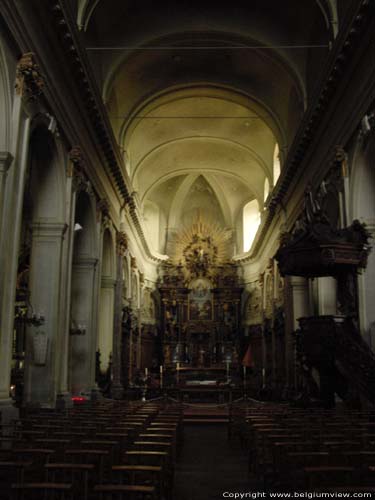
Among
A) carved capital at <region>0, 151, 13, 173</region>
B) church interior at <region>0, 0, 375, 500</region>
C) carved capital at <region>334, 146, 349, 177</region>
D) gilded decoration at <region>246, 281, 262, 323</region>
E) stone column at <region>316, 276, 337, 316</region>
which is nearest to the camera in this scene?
church interior at <region>0, 0, 375, 500</region>

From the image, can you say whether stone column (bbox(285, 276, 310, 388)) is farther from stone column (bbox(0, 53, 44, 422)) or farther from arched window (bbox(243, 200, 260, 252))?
arched window (bbox(243, 200, 260, 252))

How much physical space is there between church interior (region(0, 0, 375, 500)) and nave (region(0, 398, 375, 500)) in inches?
1.2

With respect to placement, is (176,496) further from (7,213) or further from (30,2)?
(30,2)

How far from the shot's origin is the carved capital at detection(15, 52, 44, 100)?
9562 mm

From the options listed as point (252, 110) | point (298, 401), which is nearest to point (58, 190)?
point (298, 401)

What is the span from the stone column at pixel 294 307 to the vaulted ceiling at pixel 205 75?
5.26 m

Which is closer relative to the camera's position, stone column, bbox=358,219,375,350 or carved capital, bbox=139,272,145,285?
stone column, bbox=358,219,375,350

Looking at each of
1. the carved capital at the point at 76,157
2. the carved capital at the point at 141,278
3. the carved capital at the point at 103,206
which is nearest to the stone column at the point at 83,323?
the carved capital at the point at 103,206

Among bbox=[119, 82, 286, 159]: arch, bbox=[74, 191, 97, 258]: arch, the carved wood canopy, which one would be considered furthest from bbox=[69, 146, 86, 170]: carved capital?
bbox=[119, 82, 286, 159]: arch

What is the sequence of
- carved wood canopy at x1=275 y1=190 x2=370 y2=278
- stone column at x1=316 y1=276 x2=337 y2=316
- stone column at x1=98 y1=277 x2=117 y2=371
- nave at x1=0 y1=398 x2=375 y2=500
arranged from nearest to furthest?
nave at x1=0 y1=398 x2=375 y2=500 < carved wood canopy at x1=275 y1=190 x2=370 y2=278 < stone column at x1=316 y1=276 x2=337 y2=316 < stone column at x1=98 y1=277 x2=117 y2=371

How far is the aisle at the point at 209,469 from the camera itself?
637cm

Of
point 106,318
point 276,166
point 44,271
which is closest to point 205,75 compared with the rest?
point 276,166

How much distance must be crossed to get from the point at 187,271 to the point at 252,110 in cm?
1279

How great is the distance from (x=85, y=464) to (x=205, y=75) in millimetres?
18422
